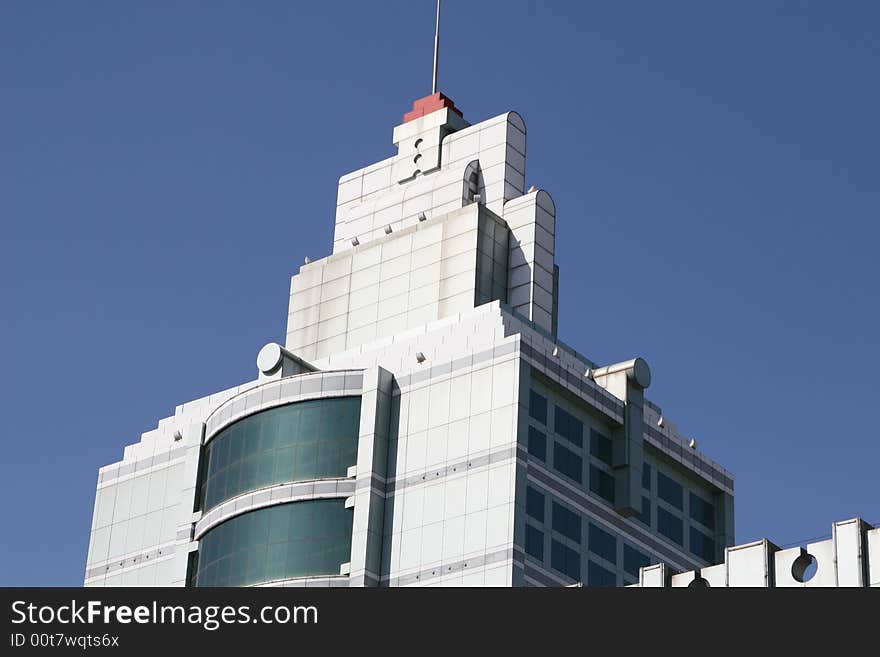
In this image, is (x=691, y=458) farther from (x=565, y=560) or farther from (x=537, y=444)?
(x=565, y=560)

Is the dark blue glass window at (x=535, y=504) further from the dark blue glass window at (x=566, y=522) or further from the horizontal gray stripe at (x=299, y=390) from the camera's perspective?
the horizontal gray stripe at (x=299, y=390)

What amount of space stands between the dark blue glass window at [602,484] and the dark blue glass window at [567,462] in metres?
1.20

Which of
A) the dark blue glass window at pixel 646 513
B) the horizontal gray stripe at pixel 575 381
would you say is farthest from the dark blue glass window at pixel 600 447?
the dark blue glass window at pixel 646 513

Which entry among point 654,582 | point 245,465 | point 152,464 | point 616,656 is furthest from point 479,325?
point 616,656

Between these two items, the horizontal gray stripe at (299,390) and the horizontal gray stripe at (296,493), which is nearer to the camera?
the horizontal gray stripe at (296,493)

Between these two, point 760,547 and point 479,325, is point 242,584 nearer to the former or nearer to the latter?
point 479,325

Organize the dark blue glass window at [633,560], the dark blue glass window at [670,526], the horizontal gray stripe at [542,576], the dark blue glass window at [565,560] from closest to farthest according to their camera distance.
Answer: the horizontal gray stripe at [542,576]
the dark blue glass window at [565,560]
the dark blue glass window at [633,560]
the dark blue glass window at [670,526]

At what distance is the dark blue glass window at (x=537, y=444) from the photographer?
118250 mm

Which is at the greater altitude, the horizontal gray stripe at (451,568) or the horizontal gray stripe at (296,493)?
the horizontal gray stripe at (296,493)

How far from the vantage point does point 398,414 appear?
400 feet

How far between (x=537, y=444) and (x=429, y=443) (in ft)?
20.2

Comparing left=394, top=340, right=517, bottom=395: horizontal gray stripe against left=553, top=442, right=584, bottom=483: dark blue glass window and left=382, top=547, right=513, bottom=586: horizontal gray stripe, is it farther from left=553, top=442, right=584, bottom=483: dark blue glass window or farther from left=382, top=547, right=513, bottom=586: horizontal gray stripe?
left=382, top=547, right=513, bottom=586: horizontal gray stripe

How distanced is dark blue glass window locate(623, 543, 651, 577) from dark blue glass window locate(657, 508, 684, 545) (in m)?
3.25

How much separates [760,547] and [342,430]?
40535 mm
